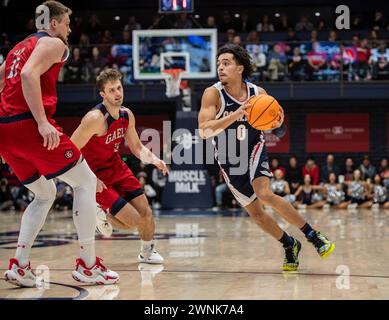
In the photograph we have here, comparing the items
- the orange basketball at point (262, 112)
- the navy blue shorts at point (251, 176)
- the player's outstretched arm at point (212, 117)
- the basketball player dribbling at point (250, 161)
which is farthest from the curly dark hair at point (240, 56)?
the navy blue shorts at point (251, 176)

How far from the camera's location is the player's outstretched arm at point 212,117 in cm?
555

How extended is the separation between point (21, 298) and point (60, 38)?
1832mm

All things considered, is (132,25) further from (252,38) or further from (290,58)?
(290,58)

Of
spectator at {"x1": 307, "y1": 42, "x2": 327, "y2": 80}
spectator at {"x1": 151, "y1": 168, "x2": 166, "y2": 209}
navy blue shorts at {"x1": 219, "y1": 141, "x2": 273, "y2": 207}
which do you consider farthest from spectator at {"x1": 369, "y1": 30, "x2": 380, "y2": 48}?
navy blue shorts at {"x1": 219, "y1": 141, "x2": 273, "y2": 207}

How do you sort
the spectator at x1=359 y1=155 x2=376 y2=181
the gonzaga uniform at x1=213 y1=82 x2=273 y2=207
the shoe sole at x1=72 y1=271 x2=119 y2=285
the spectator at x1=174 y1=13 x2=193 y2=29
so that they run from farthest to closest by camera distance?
the spectator at x1=359 y1=155 x2=376 y2=181
the spectator at x1=174 y1=13 x2=193 y2=29
the gonzaga uniform at x1=213 y1=82 x2=273 y2=207
the shoe sole at x1=72 y1=271 x2=119 y2=285

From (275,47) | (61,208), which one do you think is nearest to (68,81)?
(61,208)

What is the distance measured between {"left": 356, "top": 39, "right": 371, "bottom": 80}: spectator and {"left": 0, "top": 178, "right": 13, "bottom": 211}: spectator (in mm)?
9159

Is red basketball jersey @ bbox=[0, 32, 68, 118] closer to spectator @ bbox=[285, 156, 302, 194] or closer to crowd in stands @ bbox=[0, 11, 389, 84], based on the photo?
crowd in stands @ bbox=[0, 11, 389, 84]

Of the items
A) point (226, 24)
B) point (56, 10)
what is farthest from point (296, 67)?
point (56, 10)

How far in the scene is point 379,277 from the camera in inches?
216

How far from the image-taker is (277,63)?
1727 centimetres

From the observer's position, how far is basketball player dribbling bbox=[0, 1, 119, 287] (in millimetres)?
4641

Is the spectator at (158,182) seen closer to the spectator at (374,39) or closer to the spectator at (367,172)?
the spectator at (367,172)

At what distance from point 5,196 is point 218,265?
475 inches
